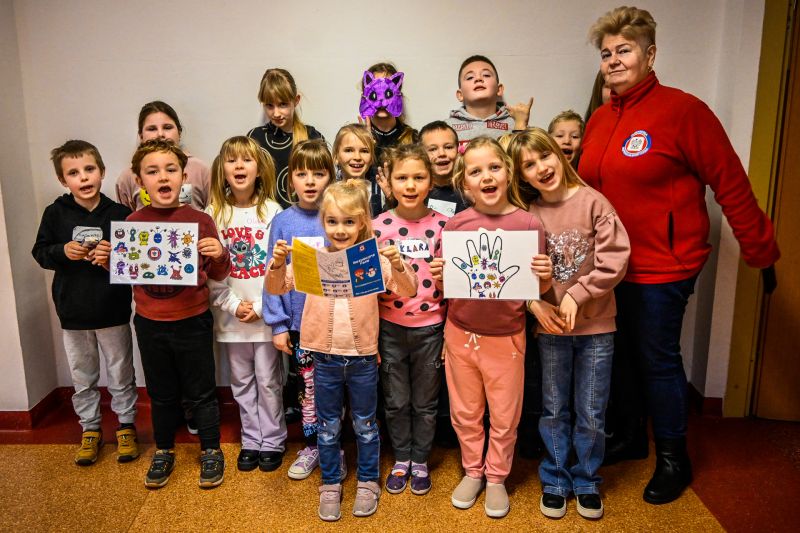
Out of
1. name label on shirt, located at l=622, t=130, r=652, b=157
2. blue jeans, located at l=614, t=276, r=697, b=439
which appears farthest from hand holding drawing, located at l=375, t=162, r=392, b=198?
blue jeans, located at l=614, t=276, r=697, b=439

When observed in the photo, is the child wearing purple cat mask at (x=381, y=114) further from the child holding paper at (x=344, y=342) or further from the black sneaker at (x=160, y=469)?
the black sneaker at (x=160, y=469)

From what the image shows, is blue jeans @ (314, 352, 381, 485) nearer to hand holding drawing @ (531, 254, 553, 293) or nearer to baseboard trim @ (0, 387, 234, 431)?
hand holding drawing @ (531, 254, 553, 293)

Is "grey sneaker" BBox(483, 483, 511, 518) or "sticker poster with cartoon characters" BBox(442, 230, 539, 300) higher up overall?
"sticker poster with cartoon characters" BBox(442, 230, 539, 300)

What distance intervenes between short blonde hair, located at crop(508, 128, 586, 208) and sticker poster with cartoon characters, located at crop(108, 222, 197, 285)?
53.9 inches

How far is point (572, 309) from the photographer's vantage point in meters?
2.16

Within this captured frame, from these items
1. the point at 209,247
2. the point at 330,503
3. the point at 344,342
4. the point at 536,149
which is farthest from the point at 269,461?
the point at 536,149

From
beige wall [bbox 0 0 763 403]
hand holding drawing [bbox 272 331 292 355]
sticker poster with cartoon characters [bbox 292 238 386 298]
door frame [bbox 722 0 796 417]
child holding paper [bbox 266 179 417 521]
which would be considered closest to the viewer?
sticker poster with cartoon characters [bbox 292 238 386 298]

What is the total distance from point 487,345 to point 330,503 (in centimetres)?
93

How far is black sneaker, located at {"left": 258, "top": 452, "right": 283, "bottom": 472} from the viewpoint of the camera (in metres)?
2.70

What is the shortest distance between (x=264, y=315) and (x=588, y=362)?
141cm

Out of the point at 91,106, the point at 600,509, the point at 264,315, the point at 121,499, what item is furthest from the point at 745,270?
the point at 91,106

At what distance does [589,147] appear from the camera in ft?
8.09

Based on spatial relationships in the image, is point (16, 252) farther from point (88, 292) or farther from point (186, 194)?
point (186, 194)

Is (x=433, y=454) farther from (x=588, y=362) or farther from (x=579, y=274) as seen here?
(x=579, y=274)
